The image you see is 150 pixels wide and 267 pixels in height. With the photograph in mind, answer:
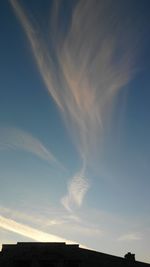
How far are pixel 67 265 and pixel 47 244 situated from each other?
8.47ft

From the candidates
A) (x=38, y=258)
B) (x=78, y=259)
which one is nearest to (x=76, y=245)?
(x=78, y=259)

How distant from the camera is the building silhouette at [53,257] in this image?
29.4m

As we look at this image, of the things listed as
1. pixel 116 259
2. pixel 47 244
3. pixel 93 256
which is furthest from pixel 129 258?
pixel 47 244

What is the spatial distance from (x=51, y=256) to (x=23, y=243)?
9.31ft

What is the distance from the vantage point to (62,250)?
29.9 meters

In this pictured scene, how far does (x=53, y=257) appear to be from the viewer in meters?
29.5

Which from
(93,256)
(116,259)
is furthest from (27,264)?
(116,259)

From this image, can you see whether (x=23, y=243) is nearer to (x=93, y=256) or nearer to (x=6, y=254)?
(x=6, y=254)

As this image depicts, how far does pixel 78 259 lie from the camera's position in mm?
29391

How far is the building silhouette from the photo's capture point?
96.3ft

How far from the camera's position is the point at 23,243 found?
3017cm

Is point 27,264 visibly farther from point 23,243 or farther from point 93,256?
point 93,256

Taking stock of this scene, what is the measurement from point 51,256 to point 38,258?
1.17 metres

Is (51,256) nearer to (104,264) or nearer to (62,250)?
(62,250)
